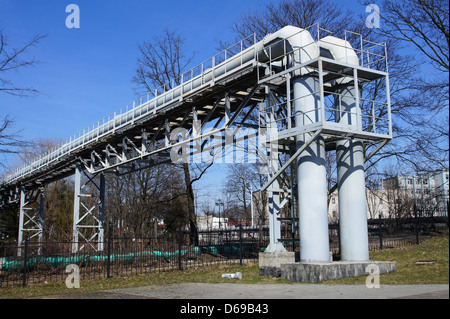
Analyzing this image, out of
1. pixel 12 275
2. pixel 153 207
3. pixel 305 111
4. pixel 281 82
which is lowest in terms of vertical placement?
pixel 12 275

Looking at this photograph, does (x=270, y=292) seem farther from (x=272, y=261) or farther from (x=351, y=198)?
(x=351, y=198)

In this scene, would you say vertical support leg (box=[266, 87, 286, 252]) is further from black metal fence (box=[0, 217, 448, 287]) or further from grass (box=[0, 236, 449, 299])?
grass (box=[0, 236, 449, 299])

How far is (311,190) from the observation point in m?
14.3

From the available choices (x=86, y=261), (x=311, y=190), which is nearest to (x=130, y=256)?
(x=86, y=261)

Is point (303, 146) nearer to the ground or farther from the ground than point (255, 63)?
nearer to the ground

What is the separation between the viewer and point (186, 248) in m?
22.5

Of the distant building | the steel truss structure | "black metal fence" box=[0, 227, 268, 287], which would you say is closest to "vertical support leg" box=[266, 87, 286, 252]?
the steel truss structure

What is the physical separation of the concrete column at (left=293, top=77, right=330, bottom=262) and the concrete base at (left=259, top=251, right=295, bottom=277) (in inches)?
46.4

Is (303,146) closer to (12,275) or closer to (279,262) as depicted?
(279,262)

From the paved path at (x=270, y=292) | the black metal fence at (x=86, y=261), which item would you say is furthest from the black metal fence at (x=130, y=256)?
the paved path at (x=270, y=292)

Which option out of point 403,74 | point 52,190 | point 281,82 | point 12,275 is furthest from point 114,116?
point 52,190

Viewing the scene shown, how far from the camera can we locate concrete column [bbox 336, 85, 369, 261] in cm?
1462

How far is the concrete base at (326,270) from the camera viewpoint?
42.0 feet
